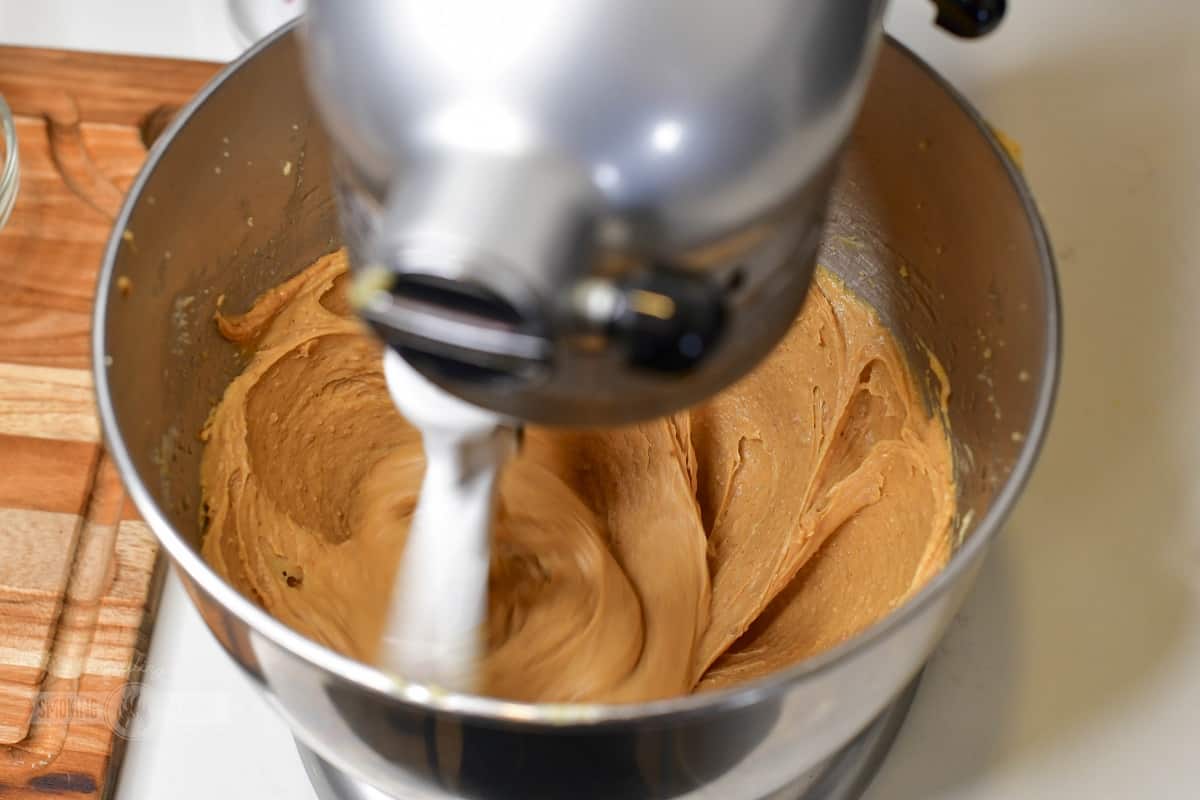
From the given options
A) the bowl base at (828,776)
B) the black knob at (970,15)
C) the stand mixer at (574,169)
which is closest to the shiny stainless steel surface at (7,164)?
the bowl base at (828,776)

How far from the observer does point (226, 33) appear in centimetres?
99

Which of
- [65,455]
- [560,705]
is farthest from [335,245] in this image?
[560,705]

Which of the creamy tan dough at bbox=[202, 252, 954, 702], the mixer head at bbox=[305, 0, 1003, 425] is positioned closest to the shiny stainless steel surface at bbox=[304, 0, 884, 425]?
the mixer head at bbox=[305, 0, 1003, 425]

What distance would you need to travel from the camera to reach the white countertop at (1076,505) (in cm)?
73

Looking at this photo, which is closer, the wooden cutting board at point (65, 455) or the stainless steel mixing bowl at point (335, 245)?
the stainless steel mixing bowl at point (335, 245)

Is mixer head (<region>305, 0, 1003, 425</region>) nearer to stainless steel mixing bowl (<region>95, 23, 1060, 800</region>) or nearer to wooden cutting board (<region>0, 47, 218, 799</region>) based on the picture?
stainless steel mixing bowl (<region>95, 23, 1060, 800</region>)

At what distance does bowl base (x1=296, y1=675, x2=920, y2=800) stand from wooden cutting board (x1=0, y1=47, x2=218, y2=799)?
0.12 m

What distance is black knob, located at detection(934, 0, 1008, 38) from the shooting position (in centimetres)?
50

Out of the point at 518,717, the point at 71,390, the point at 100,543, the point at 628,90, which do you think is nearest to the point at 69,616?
the point at 100,543

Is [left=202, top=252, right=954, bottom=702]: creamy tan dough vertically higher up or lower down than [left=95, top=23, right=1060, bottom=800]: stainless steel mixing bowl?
lower down

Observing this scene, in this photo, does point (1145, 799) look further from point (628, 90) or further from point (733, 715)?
point (628, 90)

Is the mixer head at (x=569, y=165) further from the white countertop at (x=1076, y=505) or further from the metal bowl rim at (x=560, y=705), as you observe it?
the white countertop at (x=1076, y=505)

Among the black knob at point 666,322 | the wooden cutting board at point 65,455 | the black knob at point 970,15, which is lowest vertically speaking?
the wooden cutting board at point 65,455

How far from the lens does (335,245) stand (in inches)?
32.7
